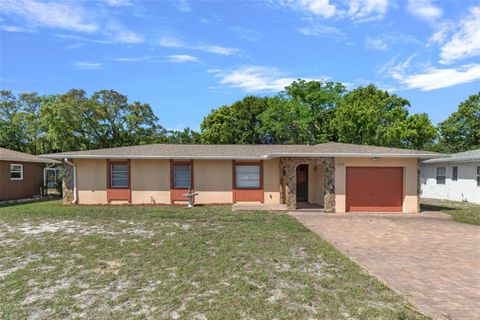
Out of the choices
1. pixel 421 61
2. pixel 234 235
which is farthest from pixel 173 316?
pixel 421 61

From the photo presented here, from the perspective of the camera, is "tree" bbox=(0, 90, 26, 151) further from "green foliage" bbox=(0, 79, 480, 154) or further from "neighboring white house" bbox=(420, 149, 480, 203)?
"neighboring white house" bbox=(420, 149, 480, 203)

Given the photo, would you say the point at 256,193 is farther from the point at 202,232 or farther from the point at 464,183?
the point at 464,183

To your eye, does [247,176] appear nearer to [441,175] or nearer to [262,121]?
[441,175]

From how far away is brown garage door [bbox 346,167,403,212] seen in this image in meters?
13.0

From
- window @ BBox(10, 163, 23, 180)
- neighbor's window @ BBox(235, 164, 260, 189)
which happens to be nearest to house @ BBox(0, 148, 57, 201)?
window @ BBox(10, 163, 23, 180)

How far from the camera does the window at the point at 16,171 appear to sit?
17.6 meters

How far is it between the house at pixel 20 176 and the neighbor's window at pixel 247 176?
508 inches

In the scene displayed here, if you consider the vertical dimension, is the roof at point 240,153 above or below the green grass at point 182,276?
above

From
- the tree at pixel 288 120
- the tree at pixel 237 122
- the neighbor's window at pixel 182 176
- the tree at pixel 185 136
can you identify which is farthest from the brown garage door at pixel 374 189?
the tree at pixel 185 136

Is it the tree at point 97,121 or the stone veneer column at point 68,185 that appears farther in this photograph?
the tree at point 97,121

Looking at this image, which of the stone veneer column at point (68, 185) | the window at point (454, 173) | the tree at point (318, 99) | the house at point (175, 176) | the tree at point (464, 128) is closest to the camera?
the house at point (175, 176)

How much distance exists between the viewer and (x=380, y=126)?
1067 inches

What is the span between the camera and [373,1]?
10.3 m

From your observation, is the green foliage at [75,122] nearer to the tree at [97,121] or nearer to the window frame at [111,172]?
the tree at [97,121]
